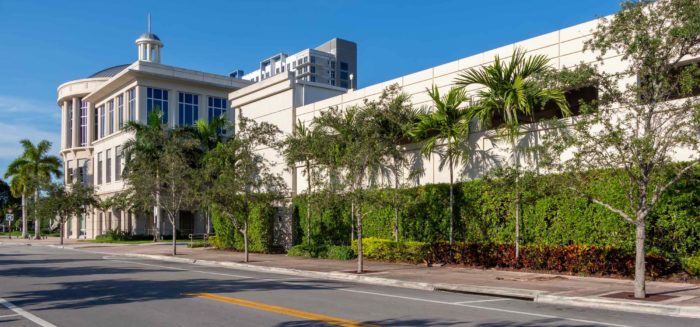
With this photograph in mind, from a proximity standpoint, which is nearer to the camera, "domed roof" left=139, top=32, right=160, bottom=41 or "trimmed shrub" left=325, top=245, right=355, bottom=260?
"trimmed shrub" left=325, top=245, right=355, bottom=260

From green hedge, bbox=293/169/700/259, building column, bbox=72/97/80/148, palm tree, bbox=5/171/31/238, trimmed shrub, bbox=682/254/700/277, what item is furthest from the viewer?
building column, bbox=72/97/80/148

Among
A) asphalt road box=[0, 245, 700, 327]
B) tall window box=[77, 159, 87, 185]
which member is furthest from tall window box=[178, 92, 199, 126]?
asphalt road box=[0, 245, 700, 327]

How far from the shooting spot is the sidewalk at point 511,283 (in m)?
13.2

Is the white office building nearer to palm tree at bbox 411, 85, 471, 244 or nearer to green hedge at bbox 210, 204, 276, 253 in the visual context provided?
palm tree at bbox 411, 85, 471, 244

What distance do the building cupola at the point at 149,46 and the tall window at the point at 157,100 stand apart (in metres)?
5.16

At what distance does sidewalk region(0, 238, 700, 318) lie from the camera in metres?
13.2

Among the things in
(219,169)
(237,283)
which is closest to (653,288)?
(237,283)

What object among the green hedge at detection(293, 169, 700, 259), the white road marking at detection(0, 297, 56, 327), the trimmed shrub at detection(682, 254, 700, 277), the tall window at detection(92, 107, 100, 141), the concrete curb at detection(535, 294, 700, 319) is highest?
the tall window at detection(92, 107, 100, 141)

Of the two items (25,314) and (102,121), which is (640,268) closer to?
(25,314)

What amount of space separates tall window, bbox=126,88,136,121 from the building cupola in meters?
4.75

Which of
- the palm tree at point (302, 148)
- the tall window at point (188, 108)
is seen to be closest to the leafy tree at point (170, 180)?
the palm tree at point (302, 148)

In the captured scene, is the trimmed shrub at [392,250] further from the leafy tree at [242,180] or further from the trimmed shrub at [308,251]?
the leafy tree at [242,180]

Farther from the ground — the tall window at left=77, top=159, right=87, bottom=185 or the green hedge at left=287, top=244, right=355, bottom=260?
the tall window at left=77, top=159, right=87, bottom=185

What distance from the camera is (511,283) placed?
17.2 meters
